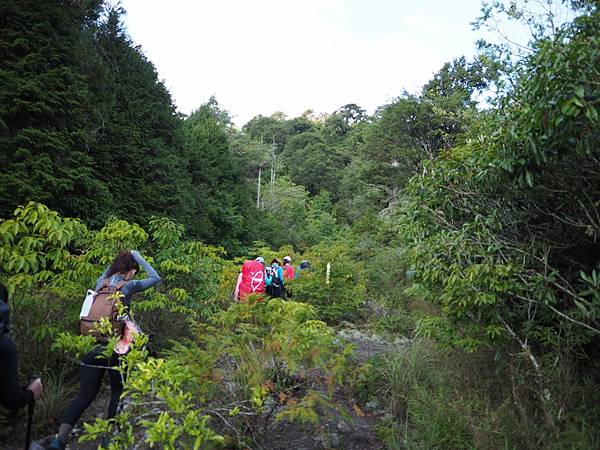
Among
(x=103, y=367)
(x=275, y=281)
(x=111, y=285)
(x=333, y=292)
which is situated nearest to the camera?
(x=103, y=367)

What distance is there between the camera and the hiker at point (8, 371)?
2832 millimetres

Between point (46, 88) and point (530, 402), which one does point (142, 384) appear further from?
point (46, 88)

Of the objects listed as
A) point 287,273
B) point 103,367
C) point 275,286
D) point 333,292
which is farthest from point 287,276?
point 103,367

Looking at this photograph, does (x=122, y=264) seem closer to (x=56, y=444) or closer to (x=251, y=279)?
(x=56, y=444)

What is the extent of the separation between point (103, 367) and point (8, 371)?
585 millimetres

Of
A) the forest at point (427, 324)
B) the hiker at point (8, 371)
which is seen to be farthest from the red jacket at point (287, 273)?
the hiker at point (8, 371)

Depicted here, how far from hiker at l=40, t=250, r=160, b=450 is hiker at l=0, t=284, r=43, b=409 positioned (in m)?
0.32

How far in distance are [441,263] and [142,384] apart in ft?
8.02

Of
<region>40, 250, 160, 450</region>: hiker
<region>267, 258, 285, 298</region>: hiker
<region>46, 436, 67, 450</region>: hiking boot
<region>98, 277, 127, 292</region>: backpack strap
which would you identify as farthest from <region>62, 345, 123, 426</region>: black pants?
<region>267, 258, 285, 298</region>: hiker

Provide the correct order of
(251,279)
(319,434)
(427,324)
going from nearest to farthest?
(319,434), (427,324), (251,279)

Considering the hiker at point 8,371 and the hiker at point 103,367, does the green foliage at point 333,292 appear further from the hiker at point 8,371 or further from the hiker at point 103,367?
the hiker at point 8,371

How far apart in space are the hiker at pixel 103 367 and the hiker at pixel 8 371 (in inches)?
12.4

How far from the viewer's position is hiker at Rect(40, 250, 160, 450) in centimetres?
320

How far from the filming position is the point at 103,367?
3.23 m
